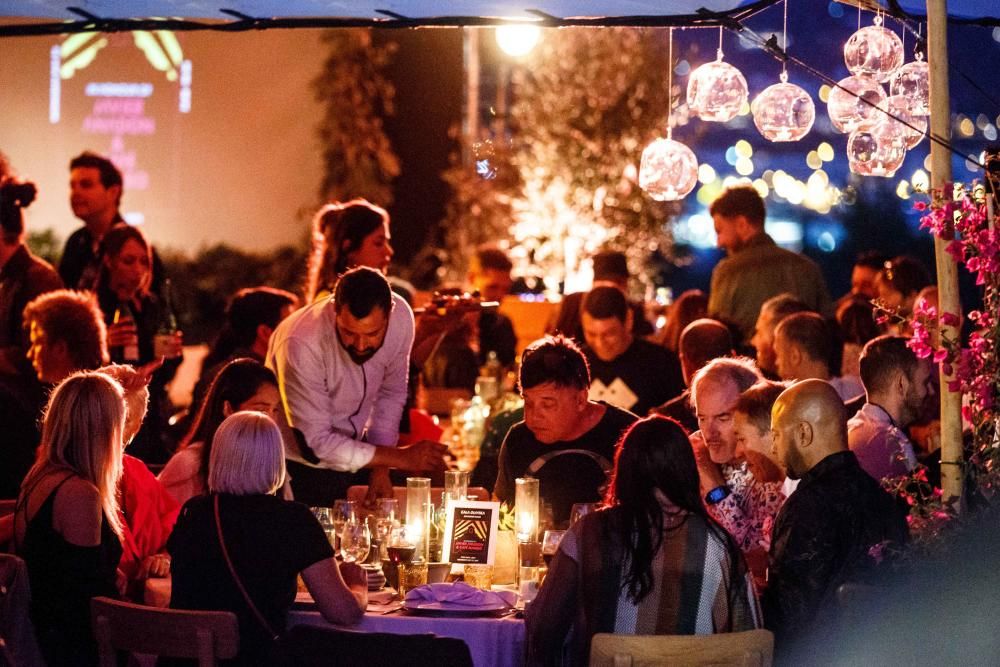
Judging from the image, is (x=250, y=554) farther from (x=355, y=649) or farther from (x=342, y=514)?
(x=342, y=514)

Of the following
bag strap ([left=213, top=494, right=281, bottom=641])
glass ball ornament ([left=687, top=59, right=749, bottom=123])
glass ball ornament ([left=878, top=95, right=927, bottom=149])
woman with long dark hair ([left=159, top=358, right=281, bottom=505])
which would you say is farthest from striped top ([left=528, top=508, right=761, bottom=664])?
glass ball ornament ([left=687, top=59, right=749, bottom=123])

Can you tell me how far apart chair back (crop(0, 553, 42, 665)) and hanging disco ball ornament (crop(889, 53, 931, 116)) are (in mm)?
3310

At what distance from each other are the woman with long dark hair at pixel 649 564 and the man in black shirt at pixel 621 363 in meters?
3.29

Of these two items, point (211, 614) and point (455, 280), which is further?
point (455, 280)

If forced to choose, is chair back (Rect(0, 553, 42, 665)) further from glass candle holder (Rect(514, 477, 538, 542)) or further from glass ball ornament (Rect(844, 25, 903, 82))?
glass ball ornament (Rect(844, 25, 903, 82))

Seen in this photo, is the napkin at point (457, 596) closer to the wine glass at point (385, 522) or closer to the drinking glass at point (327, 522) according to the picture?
the wine glass at point (385, 522)

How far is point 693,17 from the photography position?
5.12 metres

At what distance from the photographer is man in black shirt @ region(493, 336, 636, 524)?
4.94 metres

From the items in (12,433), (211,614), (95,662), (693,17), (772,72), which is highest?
(772,72)

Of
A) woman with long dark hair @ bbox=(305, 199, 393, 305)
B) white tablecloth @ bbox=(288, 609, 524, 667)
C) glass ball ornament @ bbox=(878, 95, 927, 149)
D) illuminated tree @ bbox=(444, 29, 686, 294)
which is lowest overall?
white tablecloth @ bbox=(288, 609, 524, 667)

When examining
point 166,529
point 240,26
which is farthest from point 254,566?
point 240,26

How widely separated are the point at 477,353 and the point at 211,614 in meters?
5.75

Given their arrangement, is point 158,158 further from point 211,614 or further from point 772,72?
point 211,614

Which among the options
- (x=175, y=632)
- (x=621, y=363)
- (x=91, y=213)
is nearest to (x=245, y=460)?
(x=175, y=632)
